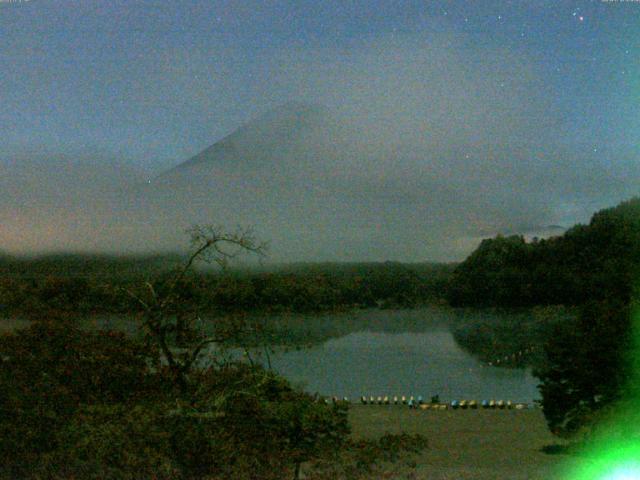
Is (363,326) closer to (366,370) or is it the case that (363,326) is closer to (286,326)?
(366,370)

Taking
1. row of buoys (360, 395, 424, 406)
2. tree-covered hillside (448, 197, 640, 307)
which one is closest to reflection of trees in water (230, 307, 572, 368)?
tree-covered hillside (448, 197, 640, 307)

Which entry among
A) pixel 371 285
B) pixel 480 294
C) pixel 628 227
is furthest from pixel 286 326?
pixel 628 227

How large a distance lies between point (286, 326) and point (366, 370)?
1007 centimetres

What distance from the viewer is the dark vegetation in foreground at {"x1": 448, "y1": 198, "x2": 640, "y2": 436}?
34.1ft

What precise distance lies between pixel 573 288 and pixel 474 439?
48.0 ft

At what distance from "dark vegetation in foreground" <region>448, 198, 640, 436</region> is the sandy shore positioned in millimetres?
956

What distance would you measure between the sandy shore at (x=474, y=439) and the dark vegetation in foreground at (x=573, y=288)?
96 centimetres

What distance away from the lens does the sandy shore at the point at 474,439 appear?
808 cm

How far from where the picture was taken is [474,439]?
11.4 m

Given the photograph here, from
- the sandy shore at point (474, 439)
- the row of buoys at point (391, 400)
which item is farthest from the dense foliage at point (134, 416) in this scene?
the row of buoys at point (391, 400)

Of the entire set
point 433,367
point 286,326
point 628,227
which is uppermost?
point 628,227

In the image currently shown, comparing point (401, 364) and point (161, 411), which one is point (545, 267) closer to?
point (401, 364)

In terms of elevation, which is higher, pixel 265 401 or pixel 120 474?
pixel 265 401

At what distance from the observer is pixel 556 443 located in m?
10.8
